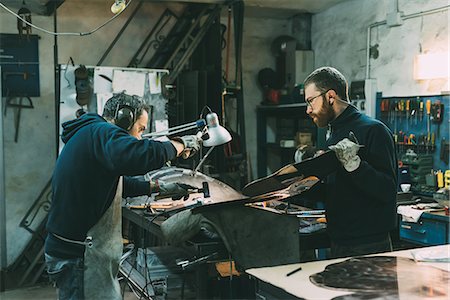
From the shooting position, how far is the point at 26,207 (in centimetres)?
466

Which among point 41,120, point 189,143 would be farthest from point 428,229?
point 41,120

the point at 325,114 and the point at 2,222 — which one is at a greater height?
the point at 325,114

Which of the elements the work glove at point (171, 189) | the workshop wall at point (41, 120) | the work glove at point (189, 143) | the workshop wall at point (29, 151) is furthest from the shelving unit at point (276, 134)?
the work glove at point (189, 143)

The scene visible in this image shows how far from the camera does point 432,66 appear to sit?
374 cm

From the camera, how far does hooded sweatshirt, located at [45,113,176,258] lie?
1958mm

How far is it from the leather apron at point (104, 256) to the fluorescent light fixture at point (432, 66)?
2520 mm

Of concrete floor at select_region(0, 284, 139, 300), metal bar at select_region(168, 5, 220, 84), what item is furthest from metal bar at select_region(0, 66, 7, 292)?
metal bar at select_region(168, 5, 220, 84)

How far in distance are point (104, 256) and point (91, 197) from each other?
0.27m

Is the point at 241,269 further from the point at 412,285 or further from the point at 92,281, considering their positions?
the point at 412,285

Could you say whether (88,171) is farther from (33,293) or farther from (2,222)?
(33,293)

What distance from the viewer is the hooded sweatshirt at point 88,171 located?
1.96m

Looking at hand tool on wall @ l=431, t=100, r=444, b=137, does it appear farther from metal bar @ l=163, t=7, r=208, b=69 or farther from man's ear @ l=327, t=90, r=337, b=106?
metal bar @ l=163, t=7, r=208, b=69

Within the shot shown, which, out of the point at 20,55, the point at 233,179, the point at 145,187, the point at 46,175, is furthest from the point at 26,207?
the point at 145,187

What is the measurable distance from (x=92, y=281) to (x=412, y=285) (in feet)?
3.90
